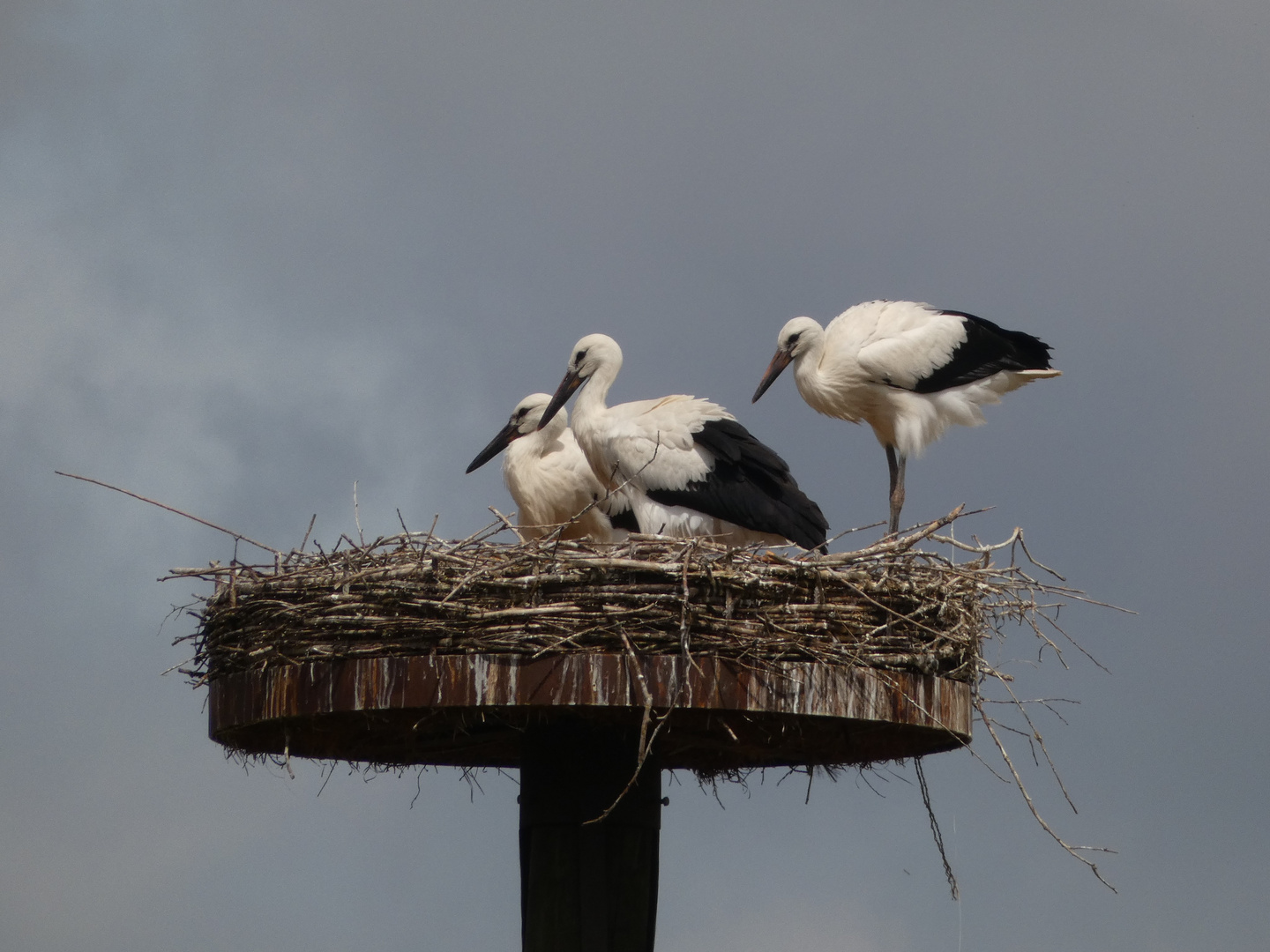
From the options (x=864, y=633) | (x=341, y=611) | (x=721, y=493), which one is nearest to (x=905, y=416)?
(x=721, y=493)

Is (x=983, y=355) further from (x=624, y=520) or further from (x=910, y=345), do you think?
(x=624, y=520)

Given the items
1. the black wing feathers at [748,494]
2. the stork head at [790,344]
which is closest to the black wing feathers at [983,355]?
the stork head at [790,344]

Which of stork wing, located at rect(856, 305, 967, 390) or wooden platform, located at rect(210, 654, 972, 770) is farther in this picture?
stork wing, located at rect(856, 305, 967, 390)

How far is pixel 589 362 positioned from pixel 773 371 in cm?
98

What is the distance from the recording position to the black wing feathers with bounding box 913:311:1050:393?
28.3 feet

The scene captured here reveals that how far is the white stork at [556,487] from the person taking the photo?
8.16 m

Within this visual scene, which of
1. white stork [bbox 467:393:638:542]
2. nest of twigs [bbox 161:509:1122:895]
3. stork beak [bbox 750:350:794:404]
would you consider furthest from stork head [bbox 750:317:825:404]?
nest of twigs [bbox 161:509:1122:895]

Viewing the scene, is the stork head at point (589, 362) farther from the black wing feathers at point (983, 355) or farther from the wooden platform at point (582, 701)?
the wooden platform at point (582, 701)

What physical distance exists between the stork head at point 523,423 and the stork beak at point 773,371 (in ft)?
3.26

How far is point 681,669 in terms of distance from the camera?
17.5 ft

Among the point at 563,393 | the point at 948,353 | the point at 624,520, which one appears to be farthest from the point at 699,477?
the point at 948,353

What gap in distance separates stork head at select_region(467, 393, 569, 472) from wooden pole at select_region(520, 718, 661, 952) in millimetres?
2758

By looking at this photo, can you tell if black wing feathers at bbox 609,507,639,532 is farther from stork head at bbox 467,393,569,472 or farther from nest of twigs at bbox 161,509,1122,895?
nest of twigs at bbox 161,509,1122,895

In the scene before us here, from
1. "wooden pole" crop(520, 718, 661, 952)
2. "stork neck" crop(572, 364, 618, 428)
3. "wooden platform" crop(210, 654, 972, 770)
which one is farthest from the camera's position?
"stork neck" crop(572, 364, 618, 428)
